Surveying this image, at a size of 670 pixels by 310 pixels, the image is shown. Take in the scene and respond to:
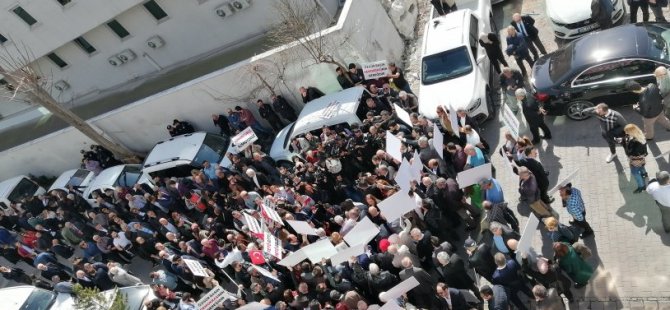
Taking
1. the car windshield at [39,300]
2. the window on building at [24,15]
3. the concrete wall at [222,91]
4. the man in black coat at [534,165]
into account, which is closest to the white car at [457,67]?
the concrete wall at [222,91]

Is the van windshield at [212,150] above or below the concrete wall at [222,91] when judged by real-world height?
below

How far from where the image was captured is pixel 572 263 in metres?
10.0

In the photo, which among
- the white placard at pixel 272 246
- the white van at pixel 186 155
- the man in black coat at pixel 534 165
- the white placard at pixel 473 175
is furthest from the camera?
the white van at pixel 186 155

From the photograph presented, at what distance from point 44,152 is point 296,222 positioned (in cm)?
1474

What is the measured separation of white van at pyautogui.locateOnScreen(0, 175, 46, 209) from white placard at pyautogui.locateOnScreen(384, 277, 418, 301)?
1614cm

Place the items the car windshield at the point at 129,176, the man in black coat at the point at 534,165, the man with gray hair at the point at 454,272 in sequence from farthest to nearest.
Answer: the car windshield at the point at 129,176
the man in black coat at the point at 534,165
the man with gray hair at the point at 454,272

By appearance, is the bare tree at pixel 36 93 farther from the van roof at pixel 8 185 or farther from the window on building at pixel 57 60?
the van roof at pixel 8 185

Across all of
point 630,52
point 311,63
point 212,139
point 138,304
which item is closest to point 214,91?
point 212,139

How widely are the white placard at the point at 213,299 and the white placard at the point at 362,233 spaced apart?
2841mm

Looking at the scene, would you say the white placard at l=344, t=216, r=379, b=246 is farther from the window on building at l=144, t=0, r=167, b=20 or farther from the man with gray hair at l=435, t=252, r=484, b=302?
the window on building at l=144, t=0, r=167, b=20

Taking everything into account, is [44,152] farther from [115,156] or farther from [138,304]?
[138,304]

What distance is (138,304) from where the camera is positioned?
13891 millimetres

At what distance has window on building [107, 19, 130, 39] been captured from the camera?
2345cm

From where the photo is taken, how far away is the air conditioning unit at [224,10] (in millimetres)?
22453
